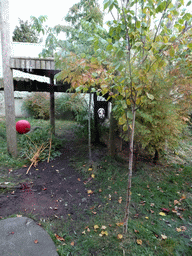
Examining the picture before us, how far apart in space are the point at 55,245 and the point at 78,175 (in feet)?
6.92

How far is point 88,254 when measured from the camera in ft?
6.67

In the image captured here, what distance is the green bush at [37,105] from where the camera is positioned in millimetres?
11005

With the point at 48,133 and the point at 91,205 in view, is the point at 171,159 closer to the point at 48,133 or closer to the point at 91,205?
the point at 91,205

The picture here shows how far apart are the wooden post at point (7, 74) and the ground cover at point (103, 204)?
2.97ft

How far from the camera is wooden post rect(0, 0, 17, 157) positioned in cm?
419

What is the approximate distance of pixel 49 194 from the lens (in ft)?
11.1

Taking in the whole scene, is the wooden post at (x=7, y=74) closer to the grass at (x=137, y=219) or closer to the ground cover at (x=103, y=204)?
the ground cover at (x=103, y=204)

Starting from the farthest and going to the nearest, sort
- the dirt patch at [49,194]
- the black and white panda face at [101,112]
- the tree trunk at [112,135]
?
1. the black and white panda face at [101,112]
2. the tree trunk at [112,135]
3. the dirt patch at [49,194]

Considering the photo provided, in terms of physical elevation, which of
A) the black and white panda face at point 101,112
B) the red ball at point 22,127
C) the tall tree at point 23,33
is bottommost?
the red ball at point 22,127

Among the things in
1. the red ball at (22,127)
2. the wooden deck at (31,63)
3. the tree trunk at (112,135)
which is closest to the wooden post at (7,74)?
the wooden deck at (31,63)

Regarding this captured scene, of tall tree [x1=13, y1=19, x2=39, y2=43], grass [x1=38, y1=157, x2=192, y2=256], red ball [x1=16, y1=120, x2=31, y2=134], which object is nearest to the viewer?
grass [x1=38, y1=157, x2=192, y2=256]

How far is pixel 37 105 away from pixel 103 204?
30.8 ft

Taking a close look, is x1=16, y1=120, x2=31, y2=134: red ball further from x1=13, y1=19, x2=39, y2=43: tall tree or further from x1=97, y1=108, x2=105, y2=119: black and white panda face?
x1=13, y1=19, x2=39, y2=43: tall tree

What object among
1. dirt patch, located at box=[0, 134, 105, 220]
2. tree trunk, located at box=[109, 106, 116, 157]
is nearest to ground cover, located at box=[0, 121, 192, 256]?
dirt patch, located at box=[0, 134, 105, 220]
